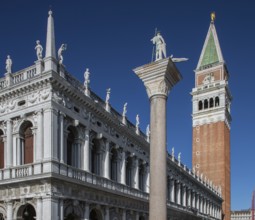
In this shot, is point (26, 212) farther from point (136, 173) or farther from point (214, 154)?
point (214, 154)

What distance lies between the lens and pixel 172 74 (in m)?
11.4

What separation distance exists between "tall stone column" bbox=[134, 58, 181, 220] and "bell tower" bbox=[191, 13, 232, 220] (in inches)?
2268

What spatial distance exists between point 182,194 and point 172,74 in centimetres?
3314

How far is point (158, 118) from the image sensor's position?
1092 centimetres

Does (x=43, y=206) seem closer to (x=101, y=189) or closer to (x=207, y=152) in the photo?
(x=101, y=189)

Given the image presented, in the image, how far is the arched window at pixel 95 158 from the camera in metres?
23.8

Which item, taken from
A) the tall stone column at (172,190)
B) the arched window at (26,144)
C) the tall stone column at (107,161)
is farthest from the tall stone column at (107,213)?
the tall stone column at (172,190)

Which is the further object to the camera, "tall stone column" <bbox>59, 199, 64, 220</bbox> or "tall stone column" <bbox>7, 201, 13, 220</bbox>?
"tall stone column" <bbox>7, 201, 13, 220</bbox>

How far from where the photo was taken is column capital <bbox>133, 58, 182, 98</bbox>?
36.0 ft

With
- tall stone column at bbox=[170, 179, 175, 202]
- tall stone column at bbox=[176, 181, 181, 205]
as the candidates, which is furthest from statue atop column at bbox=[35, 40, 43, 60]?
tall stone column at bbox=[176, 181, 181, 205]

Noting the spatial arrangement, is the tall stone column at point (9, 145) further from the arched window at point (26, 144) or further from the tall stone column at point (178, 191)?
the tall stone column at point (178, 191)

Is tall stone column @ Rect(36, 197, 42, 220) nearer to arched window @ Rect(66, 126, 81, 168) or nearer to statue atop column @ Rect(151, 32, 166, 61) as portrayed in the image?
arched window @ Rect(66, 126, 81, 168)

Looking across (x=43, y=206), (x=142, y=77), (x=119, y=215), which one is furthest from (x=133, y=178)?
(x=142, y=77)

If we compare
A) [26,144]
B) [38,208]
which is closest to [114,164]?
Result: [26,144]
